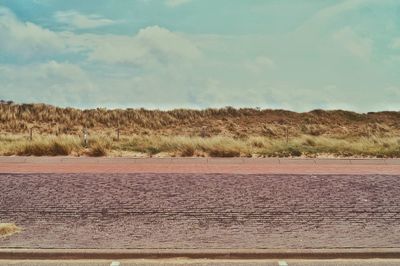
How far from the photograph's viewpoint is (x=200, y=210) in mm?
10836

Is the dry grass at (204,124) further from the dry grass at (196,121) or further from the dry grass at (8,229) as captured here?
the dry grass at (8,229)

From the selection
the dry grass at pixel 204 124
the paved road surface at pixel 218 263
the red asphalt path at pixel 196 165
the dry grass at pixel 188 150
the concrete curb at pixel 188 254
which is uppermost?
the dry grass at pixel 204 124

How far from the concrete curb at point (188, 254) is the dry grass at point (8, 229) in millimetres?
1087

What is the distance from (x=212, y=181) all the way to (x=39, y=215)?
13.5 ft

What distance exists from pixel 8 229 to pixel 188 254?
294cm

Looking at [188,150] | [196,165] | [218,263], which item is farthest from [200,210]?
[188,150]

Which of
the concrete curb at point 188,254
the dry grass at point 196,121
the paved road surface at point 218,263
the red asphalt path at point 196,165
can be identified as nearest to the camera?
the paved road surface at point 218,263

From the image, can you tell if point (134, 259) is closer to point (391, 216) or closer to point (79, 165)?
point (391, 216)

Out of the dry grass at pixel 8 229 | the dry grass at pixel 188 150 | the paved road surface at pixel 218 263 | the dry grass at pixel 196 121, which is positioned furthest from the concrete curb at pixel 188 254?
the dry grass at pixel 196 121

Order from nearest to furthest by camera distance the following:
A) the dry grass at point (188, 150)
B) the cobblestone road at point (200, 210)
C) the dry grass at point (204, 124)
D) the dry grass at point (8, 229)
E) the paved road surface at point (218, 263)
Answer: the paved road surface at point (218, 263), the cobblestone road at point (200, 210), the dry grass at point (8, 229), the dry grass at point (188, 150), the dry grass at point (204, 124)

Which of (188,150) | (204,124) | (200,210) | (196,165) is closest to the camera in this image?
(200,210)

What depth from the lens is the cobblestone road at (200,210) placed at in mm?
9062

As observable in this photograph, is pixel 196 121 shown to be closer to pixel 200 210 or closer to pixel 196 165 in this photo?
pixel 196 165

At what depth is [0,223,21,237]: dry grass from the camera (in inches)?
370
